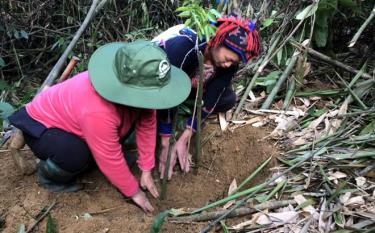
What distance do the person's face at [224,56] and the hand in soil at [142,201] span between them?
0.76 meters

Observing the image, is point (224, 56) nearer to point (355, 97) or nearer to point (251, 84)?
point (251, 84)

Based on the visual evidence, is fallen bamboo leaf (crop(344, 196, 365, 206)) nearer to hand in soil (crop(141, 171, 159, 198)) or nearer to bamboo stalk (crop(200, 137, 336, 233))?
bamboo stalk (crop(200, 137, 336, 233))

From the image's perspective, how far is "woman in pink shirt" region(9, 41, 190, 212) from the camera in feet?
5.44

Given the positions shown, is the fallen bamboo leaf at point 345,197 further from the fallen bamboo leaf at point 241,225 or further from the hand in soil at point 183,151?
the hand in soil at point 183,151

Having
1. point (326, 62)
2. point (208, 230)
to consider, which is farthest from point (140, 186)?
point (326, 62)

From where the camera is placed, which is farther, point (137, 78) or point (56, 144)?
point (56, 144)

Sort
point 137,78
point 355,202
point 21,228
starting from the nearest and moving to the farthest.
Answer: point 137,78 → point 21,228 → point 355,202

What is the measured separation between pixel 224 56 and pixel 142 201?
817 millimetres

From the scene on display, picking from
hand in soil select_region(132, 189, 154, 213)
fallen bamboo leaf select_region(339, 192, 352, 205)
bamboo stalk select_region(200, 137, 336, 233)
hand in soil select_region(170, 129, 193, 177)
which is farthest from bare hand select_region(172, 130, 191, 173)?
fallen bamboo leaf select_region(339, 192, 352, 205)

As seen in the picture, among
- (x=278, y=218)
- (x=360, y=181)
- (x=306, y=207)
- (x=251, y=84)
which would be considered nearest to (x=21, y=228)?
(x=278, y=218)

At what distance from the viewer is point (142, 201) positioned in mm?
2057

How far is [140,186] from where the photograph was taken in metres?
2.26

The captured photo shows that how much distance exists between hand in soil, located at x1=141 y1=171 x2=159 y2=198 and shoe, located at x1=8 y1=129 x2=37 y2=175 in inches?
21.8

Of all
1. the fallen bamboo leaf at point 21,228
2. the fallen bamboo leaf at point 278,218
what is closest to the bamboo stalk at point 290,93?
the fallen bamboo leaf at point 278,218
